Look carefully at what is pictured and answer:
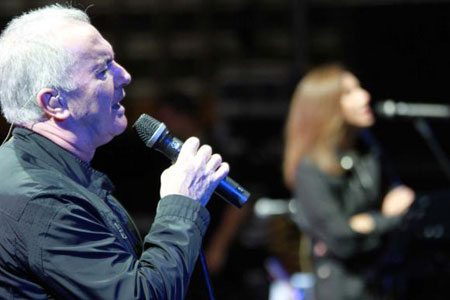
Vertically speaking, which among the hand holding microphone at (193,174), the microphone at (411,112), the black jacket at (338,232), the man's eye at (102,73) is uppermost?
the man's eye at (102,73)

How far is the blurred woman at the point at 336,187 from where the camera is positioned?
14.0 feet

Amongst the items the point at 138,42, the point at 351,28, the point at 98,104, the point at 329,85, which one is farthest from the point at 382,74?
the point at 98,104

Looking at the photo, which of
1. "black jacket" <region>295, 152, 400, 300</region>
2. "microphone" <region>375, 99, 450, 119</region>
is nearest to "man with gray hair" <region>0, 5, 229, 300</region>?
"microphone" <region>375, 99, 450, 119</region>

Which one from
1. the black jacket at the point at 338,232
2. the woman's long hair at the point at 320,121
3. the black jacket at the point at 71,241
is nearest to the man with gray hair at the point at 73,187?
the black jacket at the point at 71,241

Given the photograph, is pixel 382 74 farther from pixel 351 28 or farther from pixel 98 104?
pixel 98 104

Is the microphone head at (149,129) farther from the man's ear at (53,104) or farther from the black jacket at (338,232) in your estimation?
the black jacket at (338,232)

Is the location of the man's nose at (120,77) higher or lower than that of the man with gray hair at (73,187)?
higher

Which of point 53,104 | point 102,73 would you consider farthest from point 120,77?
point 53,104

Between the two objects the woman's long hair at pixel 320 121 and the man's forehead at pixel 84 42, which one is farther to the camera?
the woman's long hair at pixel 320 121

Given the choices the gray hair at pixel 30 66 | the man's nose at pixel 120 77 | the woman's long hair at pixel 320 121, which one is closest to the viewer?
the gray hair at pixel 30 66

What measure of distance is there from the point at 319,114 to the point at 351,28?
7.16ft

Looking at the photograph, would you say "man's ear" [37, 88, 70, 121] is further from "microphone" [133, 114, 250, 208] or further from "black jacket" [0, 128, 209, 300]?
"microphone" [133, 114, 250, 208]

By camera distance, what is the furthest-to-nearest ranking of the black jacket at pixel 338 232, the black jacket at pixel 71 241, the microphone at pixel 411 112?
1. the black jacket at pixel 338 232
2. the microphone at pixel 411 112
3. the black jacket at pixel 71 241

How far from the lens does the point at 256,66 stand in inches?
287
